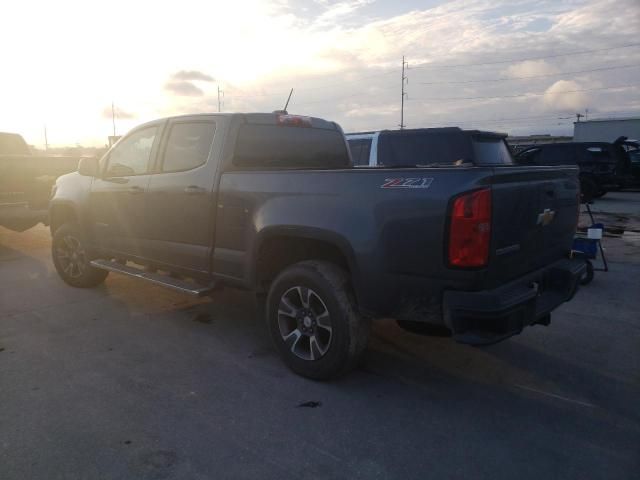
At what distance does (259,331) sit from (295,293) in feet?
3.95

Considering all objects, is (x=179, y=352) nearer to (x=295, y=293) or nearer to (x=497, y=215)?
(x=295, y=293)

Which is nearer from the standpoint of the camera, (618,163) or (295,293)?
(295,293)

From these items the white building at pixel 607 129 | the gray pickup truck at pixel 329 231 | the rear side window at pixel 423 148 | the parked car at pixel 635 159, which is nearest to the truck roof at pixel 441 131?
the rear side window at pixel 423 148

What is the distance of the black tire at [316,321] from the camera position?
3.65 meters

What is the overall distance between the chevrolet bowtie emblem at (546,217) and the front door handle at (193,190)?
8.91ft

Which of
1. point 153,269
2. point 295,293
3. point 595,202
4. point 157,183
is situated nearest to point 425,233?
point 295,293

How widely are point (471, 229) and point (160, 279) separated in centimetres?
316

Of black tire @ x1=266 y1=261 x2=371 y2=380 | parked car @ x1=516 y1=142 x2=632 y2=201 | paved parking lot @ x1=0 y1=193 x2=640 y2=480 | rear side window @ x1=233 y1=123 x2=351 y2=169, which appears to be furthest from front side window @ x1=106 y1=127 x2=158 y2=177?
parked car @ x1=516 y1=142 x2=632 y2=201

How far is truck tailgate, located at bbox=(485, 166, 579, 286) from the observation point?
3178 millimetres

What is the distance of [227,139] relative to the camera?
14.8 feet

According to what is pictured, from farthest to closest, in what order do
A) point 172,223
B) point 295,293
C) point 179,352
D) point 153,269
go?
point 153,269
point 172,223
point 179,352
point 295,293

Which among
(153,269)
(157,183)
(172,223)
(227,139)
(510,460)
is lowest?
(510,460)

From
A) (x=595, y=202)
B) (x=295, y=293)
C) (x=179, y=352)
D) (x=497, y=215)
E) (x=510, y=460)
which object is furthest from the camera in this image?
(x=595, y=202)

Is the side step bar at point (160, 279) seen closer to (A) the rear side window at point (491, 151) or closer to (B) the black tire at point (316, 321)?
(B) the black tire at point (316, 321)
